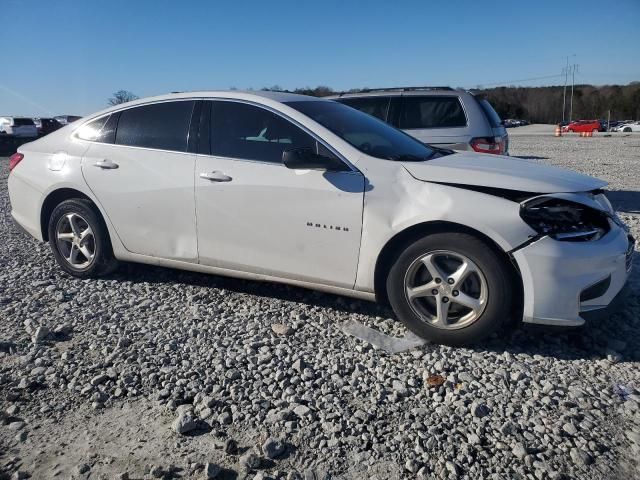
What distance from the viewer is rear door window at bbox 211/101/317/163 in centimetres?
399

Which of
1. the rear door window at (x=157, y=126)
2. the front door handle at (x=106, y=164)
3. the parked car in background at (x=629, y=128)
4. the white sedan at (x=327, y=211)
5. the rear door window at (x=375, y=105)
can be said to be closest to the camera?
the white sedan at (x=327, y=211)

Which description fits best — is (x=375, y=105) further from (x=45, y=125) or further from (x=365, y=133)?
(x=45, y=125)

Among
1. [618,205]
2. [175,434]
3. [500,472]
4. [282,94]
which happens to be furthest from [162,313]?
[618,205]

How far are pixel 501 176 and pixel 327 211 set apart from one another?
3.79ft

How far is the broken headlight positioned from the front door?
1071 millimetres

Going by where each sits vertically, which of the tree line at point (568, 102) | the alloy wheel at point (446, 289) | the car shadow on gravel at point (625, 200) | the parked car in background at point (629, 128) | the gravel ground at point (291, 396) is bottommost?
the gravel ground at point (291, 396)

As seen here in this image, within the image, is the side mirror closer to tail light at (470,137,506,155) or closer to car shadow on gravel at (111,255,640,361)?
car shadow on gravel at (111,255,640,361)

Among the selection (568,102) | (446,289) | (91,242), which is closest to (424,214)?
(446,289)

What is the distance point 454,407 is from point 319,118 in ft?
7.61

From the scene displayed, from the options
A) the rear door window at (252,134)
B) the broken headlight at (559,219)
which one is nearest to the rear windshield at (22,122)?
the rear door window at (252,134)

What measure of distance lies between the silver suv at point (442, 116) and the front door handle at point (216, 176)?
467 centimetres

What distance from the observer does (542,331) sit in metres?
3.34

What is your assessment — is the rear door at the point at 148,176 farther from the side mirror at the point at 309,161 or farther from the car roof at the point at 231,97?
the side mirror at the point at 309,161

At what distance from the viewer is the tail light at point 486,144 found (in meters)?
7.69
